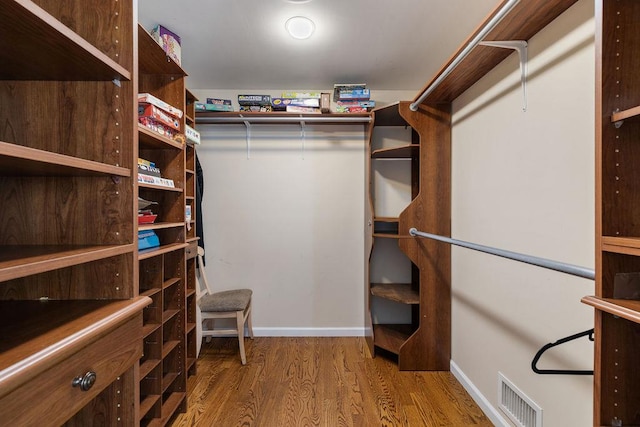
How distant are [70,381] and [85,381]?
0.12 ft

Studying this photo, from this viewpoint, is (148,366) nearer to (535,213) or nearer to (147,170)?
(147,170)

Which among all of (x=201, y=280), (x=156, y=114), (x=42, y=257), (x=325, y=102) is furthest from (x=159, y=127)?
(x=201, y=280)

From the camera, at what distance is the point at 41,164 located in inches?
26.0

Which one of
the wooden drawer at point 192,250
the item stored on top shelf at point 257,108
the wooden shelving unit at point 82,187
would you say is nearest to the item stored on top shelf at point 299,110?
the item stored on top shelf at point 257,108

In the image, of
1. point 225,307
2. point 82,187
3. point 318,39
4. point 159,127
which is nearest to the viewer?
point 82,187

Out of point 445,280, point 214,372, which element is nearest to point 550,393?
point 445,280

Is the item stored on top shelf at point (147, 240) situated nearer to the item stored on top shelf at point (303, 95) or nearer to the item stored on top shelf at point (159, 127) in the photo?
the item stored on top shelf at point (159, 127)

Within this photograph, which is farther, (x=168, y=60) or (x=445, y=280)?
(x=445, y=280)

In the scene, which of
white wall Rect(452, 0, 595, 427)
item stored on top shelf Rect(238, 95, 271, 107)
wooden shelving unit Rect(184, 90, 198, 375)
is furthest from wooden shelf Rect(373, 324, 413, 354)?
item stored on top shelf Rect(238, 95, 271, 107)

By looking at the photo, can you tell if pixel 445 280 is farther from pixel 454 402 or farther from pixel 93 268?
pixel 93 268

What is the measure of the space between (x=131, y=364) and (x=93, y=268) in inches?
13.2

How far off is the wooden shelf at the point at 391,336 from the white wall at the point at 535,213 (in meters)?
0.51

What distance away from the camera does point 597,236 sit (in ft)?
2.22

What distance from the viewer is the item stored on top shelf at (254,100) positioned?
2264 mm
